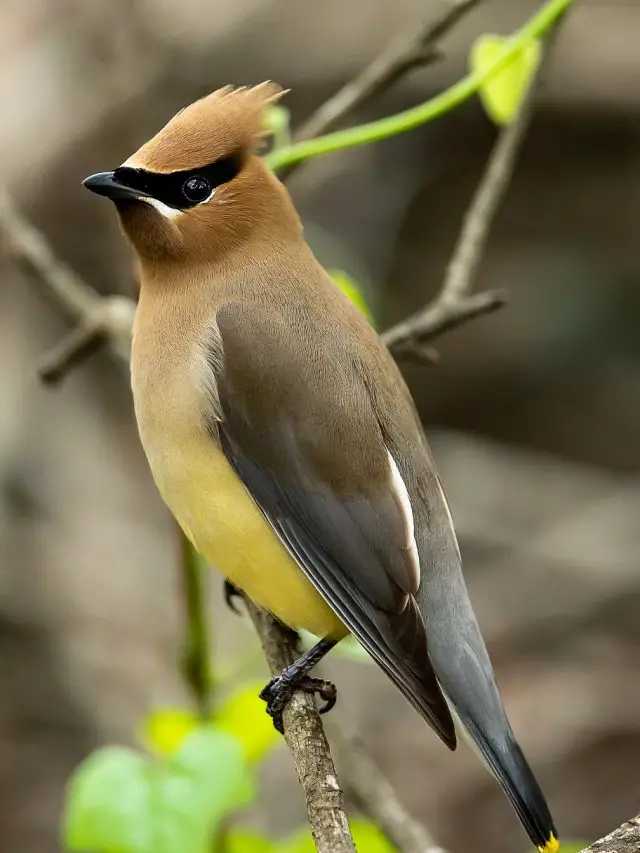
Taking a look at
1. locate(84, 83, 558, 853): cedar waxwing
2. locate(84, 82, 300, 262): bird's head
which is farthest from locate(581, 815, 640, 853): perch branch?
locate(84, 82, 300, 262): bird's head

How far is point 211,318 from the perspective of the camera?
380 cm

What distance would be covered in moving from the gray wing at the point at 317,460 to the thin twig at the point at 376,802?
1.85 feet

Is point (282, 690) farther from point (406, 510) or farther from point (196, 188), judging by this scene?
point (196, 188)

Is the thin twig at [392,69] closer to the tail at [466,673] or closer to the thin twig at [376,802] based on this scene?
the tail at [466,673]

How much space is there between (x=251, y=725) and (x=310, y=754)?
71 centimetres

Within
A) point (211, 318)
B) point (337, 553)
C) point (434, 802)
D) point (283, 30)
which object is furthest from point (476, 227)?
point (283, 30)

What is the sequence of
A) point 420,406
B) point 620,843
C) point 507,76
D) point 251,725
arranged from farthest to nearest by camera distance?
point 420,406 → point 507,76 → point 251,725 → point 620,843

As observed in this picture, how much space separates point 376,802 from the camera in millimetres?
3777

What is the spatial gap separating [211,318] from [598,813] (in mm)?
3562

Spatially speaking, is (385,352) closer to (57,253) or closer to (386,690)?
(386,690)

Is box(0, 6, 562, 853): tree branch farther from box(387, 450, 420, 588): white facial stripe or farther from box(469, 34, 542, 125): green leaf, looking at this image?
box(387, 450, 420, 588): white facial stripe

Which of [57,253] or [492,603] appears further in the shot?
[57,253]

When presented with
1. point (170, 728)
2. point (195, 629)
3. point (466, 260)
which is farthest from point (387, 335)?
point (170, 728)

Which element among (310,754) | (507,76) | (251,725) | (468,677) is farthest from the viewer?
(507,76)
